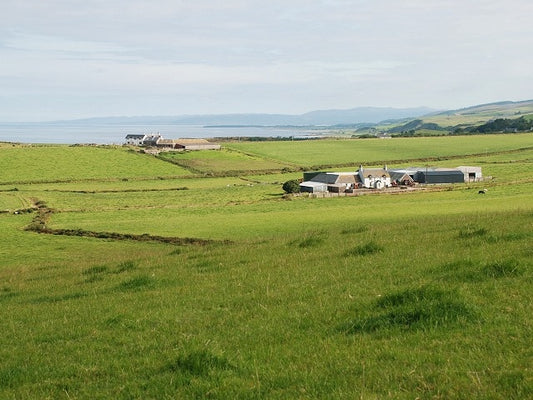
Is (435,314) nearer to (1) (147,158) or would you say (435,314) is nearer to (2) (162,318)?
(2) (162,318)

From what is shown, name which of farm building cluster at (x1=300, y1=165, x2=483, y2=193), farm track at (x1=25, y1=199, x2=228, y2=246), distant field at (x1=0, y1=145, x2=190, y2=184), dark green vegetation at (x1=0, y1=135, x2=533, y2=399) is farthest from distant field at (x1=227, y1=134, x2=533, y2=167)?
dark green vegetation at (x1=0, y1=135, x2=533, y2=399)

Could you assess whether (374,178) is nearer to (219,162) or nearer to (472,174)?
(472,174)

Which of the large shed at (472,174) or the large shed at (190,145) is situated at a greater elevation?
the large shed at (190,145)

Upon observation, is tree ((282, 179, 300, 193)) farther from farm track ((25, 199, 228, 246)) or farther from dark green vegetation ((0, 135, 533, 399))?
dark green vegetation ((0, 135, 533, 399))

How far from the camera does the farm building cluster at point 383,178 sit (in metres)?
97.1

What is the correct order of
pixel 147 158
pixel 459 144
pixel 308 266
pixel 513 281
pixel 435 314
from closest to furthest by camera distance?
pixel 435 314
pixel 513 281
pixel 308 266
pixel 147 158
pixel 459 144

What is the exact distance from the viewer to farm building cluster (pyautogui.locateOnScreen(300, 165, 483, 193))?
97.1 m

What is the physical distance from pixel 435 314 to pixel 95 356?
630 centimetres

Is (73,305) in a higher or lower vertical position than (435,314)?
lower

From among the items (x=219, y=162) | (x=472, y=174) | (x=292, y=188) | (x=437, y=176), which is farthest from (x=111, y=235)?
(x=219, y=162)

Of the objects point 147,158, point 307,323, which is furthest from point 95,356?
point 147,158

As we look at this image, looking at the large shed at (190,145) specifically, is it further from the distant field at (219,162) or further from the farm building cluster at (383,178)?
the farm building cluster at (383,178)

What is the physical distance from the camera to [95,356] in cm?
1188

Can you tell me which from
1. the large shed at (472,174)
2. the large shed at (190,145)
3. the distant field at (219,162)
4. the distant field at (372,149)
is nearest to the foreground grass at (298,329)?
the large shed at (472,174)
